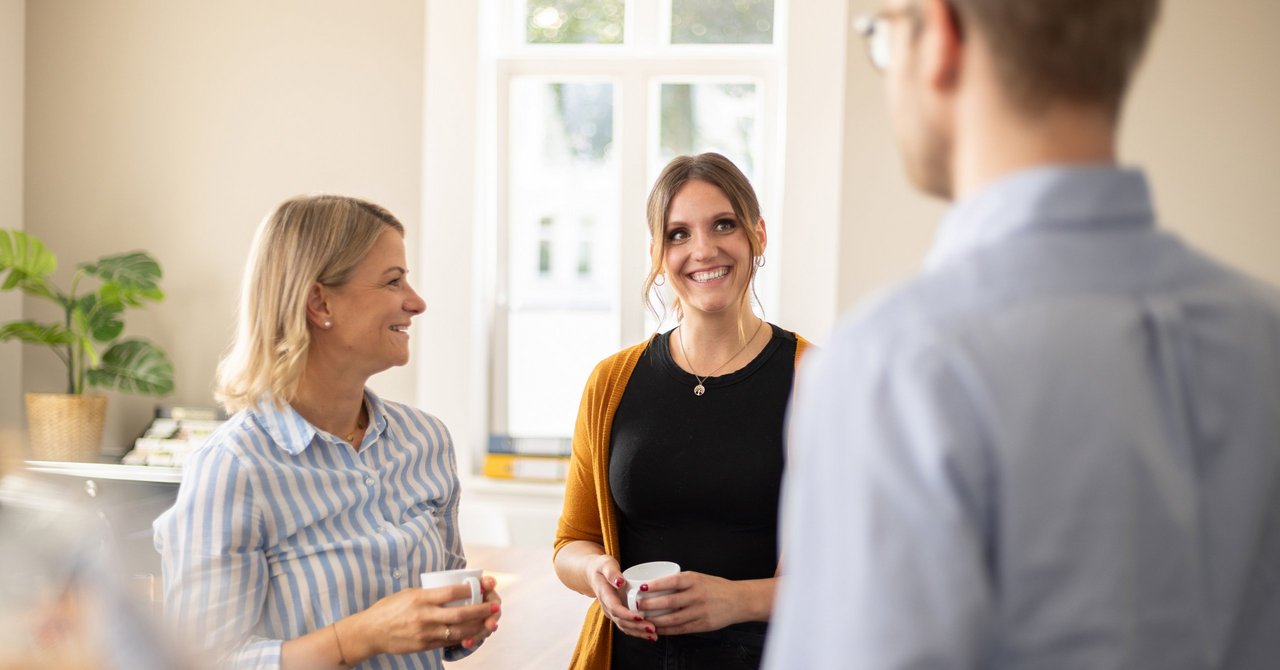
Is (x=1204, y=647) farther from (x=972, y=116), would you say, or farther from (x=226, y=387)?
(x=226, y=387)

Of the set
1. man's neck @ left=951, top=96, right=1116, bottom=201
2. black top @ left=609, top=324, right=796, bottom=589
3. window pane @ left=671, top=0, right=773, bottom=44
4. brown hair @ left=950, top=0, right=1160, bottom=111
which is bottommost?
black top @ left=609, top=324, right=796, bottom=589

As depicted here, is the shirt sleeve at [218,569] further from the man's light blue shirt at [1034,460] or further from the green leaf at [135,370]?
the green leaf at [135,370]

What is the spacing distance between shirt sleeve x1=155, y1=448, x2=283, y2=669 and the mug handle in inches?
10.8

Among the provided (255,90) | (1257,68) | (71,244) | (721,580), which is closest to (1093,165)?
(721,580)

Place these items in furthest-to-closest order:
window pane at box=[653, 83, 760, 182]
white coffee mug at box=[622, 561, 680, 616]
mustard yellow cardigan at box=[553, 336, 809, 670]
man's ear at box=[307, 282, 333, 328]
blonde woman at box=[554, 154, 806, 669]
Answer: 1. window pane at box=[653, 83, 760, 182]
2. mustard yellow cardigan at box=[553, 336, 809, 670]
3. blonde woman at box=[554, 154, 806, 669]
4. man's ear at box=[307, 282, 333, 328]
5. white coffee mug at box=[622, 561, 680, 616]

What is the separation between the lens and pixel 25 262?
4.55 m

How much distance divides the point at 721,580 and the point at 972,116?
1182 millimetres

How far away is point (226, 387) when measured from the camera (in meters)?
1.71

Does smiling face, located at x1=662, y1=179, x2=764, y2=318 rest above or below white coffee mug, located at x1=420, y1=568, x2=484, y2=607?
above

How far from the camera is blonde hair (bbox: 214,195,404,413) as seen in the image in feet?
5.53

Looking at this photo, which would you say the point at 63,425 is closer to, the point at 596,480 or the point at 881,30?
the point at 596,480

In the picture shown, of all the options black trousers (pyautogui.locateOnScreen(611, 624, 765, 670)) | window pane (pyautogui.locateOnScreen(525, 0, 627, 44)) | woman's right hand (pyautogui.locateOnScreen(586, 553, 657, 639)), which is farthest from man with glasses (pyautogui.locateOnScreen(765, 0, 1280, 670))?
window pane (pyautogui.locateOnScreen(525, 0, 627, 44))

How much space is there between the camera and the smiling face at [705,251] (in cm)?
198

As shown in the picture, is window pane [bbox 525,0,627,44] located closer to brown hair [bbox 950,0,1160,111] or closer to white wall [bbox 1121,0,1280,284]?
white wall [bbox 1121,0,1280,284]
